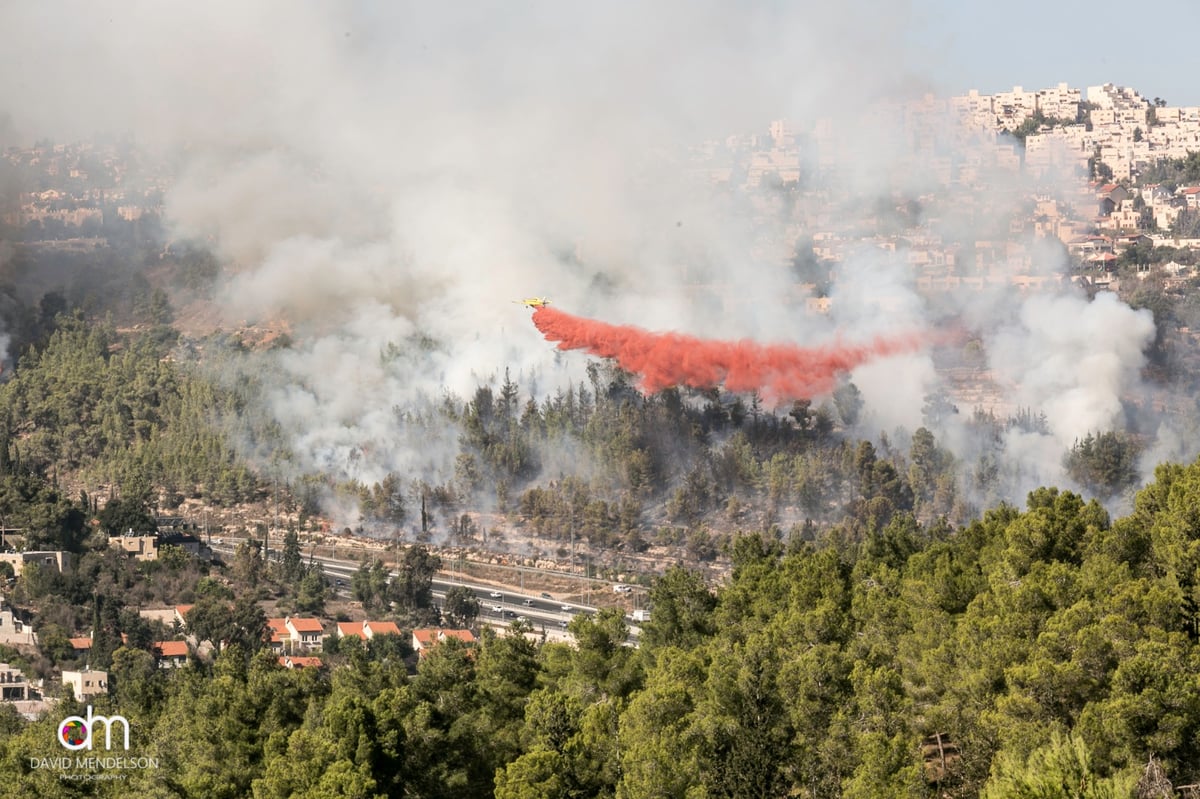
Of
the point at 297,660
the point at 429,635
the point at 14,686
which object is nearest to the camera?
the point at 14,686

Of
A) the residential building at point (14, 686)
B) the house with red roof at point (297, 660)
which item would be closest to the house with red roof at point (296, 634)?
the house with red roof at point (297, 660)

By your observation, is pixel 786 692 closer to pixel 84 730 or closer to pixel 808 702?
pixel 808 702

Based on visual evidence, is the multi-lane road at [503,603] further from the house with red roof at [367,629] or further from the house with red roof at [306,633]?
the house with red roof at [306,633]

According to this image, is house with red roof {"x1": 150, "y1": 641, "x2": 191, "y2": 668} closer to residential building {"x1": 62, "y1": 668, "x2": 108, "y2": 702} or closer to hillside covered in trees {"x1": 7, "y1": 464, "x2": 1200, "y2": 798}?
residential building {"x1": 62, "y1": 668, "x2": 108, "y2": 702}

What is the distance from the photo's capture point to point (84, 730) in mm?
61469

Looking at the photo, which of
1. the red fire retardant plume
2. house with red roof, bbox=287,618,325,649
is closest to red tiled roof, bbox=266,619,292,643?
house with red roof, bbox=287,618,325,649

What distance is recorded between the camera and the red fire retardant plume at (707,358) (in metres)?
118

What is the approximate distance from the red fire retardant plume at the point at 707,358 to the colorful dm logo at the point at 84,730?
55.6m

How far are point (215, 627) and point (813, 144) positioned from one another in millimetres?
108832

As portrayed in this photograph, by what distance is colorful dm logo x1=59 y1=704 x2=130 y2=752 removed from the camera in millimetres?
60250

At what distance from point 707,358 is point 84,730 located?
6484 cm

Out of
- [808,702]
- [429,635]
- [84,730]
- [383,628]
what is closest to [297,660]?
[429,635]

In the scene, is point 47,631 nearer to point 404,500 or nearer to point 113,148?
point 404,500

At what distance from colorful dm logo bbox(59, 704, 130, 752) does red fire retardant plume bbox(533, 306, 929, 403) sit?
55.6m
